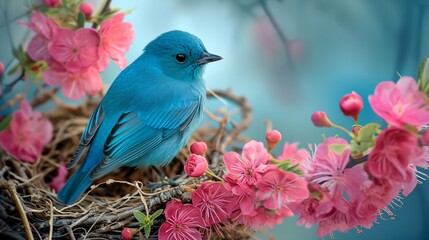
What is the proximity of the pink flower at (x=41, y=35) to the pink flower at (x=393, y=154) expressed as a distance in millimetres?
1125

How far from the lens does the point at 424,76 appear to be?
4.47 ft

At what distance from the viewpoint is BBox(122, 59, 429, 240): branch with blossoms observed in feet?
4.43

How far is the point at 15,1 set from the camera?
2.27 meters

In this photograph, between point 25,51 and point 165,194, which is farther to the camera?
point 25,51

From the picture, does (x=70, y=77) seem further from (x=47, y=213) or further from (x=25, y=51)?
(x=47, y=213)

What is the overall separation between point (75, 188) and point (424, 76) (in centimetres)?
117

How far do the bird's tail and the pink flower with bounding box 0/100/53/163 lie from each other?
Answer: 0.25 m

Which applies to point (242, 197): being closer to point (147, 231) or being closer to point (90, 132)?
point (147, 231)

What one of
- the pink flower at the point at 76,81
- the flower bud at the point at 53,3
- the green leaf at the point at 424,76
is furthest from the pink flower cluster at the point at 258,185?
the flower bud at the point at 53,3

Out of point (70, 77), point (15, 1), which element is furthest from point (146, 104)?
point (15, 1)

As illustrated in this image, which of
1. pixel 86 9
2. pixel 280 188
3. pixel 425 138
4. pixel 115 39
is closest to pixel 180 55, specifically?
pixel 115 39

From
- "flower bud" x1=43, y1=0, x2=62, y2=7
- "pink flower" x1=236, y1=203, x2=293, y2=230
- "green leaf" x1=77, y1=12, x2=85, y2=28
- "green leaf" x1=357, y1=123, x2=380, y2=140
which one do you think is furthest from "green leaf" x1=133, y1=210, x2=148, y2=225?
"flower bud" x1=43, y1=0, x2=62, y2=7

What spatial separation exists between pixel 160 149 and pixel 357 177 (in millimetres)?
821

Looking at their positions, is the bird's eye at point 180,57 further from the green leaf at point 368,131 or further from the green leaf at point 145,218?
the green leaf at point 368,131
